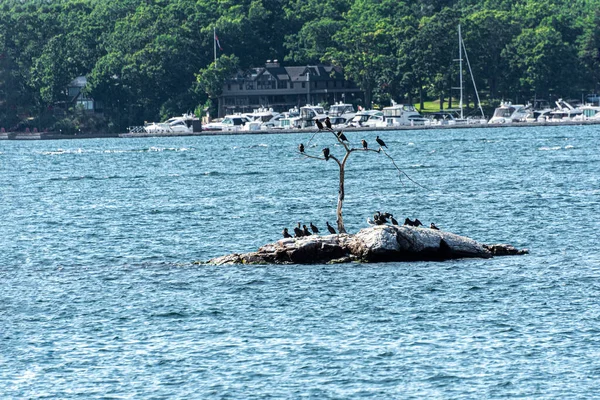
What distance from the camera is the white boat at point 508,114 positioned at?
192 meters

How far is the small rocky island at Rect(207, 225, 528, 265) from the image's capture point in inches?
1678

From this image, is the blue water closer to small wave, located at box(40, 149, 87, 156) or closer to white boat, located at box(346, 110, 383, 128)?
small wave, located at box(40, 149, 87, 156)

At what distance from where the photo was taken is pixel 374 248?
4256cm

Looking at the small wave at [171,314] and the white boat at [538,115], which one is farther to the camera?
the white boat at [538,115]

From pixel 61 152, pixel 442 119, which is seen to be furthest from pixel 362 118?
pixel 61 152

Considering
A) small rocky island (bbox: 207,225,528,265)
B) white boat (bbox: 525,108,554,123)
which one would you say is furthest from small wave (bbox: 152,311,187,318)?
white boat (bbox: 525,108,554,123)

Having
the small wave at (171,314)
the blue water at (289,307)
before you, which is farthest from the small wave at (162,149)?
the small wave at (171,314)

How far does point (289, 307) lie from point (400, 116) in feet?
520

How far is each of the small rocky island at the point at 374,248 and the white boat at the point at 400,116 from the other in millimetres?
149803

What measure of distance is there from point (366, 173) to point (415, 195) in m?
27.0

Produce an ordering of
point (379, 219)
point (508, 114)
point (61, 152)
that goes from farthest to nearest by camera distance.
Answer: point (508, 114)
point (61, 152)
point (379, 219)

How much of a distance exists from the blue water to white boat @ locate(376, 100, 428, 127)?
11759 cm

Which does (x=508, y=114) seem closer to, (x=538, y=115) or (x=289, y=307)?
(x=538, y=115)

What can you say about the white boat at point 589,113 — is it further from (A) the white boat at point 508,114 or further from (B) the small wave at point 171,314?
(B) the small wave at point 171,314
